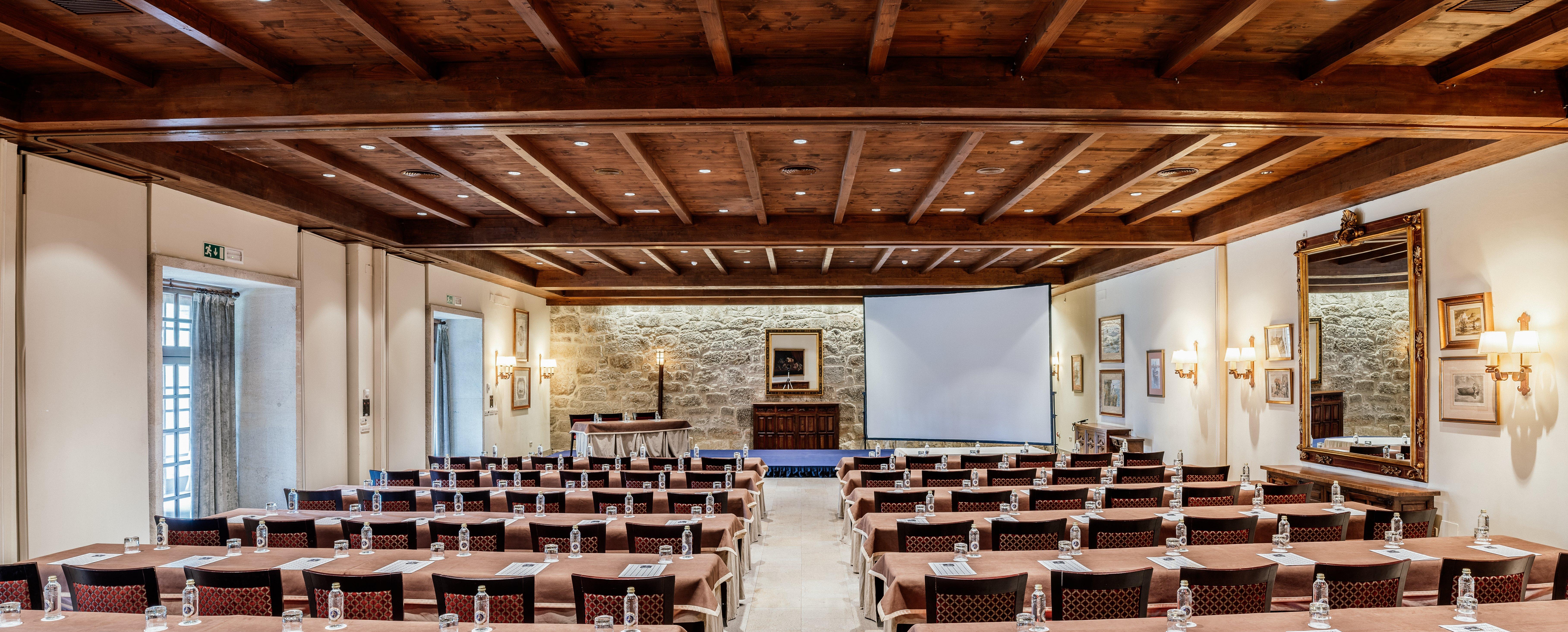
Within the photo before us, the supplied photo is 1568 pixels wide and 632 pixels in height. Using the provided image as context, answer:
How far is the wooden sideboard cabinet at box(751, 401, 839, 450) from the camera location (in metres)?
17.0

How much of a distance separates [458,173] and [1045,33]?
5145mm

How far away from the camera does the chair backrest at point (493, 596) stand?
3.70 m

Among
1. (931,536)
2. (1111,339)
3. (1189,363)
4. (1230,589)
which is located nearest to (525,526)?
(931,536)

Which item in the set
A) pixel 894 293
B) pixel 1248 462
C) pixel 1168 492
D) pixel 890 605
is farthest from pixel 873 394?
pixel 890 605

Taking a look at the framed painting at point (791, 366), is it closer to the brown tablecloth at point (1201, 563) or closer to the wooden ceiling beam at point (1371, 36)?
the brown tablecloth at point (1201, 563)

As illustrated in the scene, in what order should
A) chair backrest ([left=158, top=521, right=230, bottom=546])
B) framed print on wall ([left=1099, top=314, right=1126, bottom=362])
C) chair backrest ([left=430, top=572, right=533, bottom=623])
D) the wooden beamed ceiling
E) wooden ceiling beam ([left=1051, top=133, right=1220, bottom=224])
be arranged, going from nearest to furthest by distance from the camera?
chair backrest ([left=430, top=572, right=533, bottom=623]) < the wooden beamed ceiling < chair backrest ([left=158, top=521, right=230, bottom=546]) < wooden ceiling beam ([left=1051, top=133, right=1220, bottom=224]) < framed print on wall ([left=1099, top=314, right=1126, bottom=362])

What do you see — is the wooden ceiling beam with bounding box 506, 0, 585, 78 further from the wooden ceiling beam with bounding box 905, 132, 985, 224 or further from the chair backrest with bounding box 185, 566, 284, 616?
the chair backrest with bounding box 185, 566, 284, 616

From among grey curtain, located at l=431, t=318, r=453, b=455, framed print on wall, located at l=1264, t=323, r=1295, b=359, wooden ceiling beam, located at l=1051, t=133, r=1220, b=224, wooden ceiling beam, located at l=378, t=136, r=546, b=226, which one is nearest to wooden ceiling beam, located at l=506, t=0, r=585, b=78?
wooden ceiling beam, located at l=378, t=136, r=546, b=226

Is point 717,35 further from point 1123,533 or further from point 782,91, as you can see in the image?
point 1123,533

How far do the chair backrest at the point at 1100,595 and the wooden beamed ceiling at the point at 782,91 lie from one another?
2654mm

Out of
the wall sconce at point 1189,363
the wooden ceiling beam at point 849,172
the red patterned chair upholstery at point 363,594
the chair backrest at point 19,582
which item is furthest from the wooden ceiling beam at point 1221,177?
the chair backrest at point 19,582

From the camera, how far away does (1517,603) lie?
3.67m

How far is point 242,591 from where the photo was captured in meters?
3.93

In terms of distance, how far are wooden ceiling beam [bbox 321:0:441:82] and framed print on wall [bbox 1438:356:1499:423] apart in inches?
302
